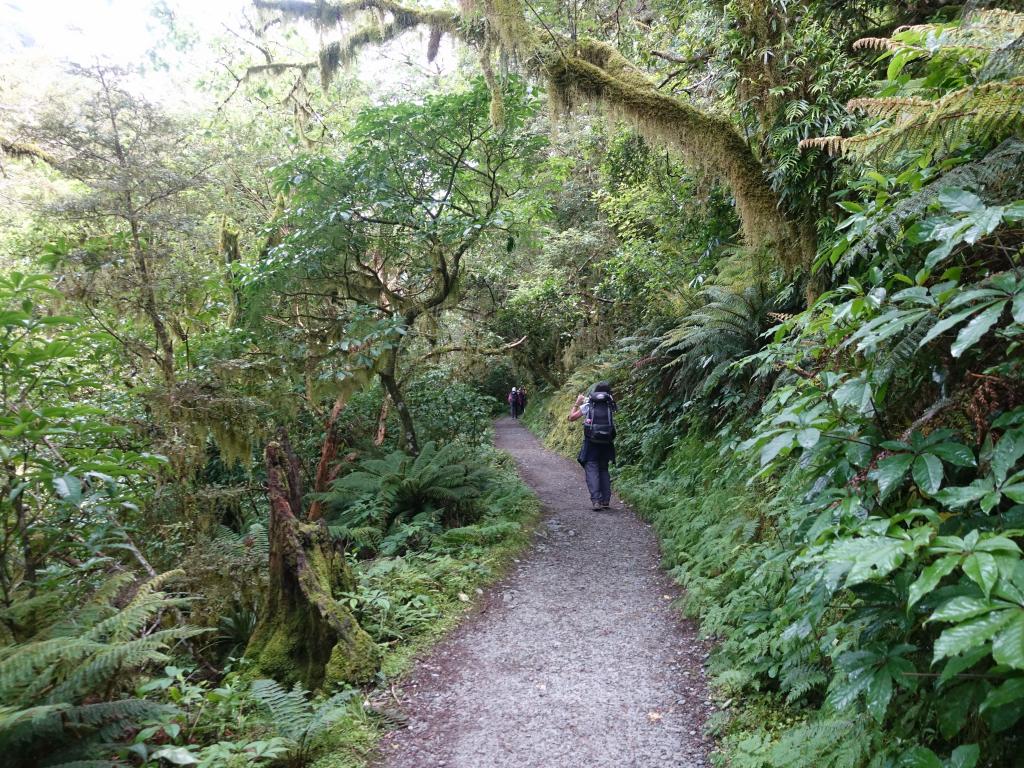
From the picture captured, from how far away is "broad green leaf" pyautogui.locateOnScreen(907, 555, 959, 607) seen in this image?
1494 millimetres

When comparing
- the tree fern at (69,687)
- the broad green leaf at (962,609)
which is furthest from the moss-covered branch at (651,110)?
the tree fern at (69,687)

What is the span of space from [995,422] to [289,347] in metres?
8.43

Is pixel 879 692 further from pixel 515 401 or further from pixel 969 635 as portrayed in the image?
pixel 515 401

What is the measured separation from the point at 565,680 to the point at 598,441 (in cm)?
452

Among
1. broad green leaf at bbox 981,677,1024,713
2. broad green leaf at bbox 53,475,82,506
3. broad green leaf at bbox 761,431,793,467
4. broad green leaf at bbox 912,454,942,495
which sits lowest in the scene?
broad green leaf at bbox 981,677,1024,713

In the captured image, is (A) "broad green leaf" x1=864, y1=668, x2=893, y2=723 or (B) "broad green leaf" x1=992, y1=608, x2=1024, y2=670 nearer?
(B) "broad green leaf" x1=992, y1=608, x2=1024, y2=670

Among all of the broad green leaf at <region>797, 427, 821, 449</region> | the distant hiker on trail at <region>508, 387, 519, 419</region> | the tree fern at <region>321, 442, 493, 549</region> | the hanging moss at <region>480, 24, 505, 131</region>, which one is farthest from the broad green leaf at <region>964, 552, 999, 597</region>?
the distant hiker on trail at <region>508, 387, 519, 419</region>

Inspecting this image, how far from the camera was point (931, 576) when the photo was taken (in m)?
1.54

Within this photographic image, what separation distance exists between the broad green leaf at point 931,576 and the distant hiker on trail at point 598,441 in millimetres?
6830

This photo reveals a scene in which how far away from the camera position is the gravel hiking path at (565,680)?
3471mm

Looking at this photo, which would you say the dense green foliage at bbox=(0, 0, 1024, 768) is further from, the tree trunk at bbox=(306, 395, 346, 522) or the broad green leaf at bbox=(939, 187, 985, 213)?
the tree trunk at bbox=(306, 395, 346, 522)

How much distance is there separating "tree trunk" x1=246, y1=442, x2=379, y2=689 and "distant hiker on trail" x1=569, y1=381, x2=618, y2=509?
4639 millimetres

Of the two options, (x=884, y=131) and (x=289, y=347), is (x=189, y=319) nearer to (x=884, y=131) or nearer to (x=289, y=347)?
(x=289, y=347)

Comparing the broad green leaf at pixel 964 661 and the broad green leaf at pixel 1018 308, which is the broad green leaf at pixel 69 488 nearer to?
the broad green leaf at pixel 964 661
